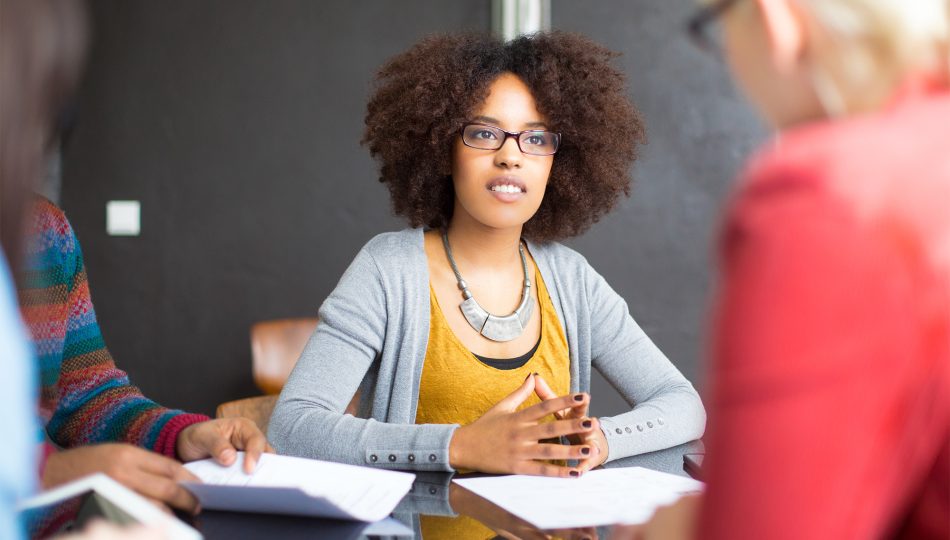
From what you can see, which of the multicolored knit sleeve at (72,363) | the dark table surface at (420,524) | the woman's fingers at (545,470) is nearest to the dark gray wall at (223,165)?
the multicolored knit sleeve at (72,363)

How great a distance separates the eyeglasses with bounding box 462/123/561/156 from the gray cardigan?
0.25m

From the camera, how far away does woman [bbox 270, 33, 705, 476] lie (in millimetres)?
1851

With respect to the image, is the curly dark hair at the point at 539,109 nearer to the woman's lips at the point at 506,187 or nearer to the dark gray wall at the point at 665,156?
the woman's lips at the point at 506,187

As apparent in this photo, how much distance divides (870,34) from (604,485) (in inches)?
34.3

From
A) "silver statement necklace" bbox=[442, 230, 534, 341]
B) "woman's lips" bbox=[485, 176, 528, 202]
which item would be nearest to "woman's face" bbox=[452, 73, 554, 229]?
"woman's lips" bbox=[485, 176, 528, 202]

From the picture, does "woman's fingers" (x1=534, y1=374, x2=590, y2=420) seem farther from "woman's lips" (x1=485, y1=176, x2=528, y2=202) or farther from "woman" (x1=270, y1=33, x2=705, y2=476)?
"woman's lips" (x1=485, y1=176, x2=528, y2=202)

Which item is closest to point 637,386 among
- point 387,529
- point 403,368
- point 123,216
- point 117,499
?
point 403,368

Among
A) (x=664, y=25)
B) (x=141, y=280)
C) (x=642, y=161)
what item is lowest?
(x=141, y=280)

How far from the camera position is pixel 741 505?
555mm

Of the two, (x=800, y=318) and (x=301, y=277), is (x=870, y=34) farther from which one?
(x=301, y=277)

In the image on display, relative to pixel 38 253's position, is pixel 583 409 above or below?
below

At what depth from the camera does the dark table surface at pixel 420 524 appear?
1065 mm

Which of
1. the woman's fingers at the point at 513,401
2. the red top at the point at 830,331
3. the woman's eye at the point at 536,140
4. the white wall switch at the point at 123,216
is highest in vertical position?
the woman's eye at the point at 536,140

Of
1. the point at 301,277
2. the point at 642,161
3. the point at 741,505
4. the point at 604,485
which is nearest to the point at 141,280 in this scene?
the point at 301,277
